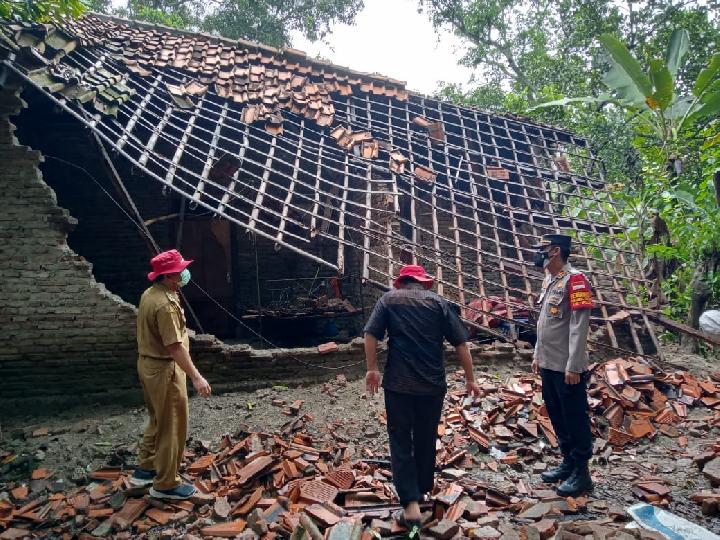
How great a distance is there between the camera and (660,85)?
7109 mm

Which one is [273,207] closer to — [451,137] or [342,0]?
[451,137]

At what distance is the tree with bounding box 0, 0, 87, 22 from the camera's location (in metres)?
5.21

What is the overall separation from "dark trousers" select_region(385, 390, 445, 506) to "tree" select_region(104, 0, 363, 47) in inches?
577

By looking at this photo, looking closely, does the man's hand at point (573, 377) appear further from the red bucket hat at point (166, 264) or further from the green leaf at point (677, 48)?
the green leaf at point (677, 48)

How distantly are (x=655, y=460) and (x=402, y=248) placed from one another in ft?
12.4

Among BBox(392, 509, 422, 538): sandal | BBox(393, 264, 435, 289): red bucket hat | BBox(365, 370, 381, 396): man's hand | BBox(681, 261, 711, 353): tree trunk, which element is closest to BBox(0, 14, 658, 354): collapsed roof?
BBox(681, 261, 711, 353): tree trunk

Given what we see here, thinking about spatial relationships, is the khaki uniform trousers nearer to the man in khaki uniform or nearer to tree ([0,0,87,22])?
the man in khaki uniform

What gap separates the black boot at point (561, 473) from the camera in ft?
12.3

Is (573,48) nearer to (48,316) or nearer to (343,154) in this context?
(343,154)

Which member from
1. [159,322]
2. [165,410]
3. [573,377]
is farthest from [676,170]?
[165,410]

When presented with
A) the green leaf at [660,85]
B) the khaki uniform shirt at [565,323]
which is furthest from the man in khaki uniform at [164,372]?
the green leaf at [660,85]

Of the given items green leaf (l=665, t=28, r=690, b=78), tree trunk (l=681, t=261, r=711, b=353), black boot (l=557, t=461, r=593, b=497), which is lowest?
Result: black boot (l=557, t=461, r=593, b=497)

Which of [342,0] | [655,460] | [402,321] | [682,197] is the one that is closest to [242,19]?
[342,0]

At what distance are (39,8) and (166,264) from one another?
13.5 ft
